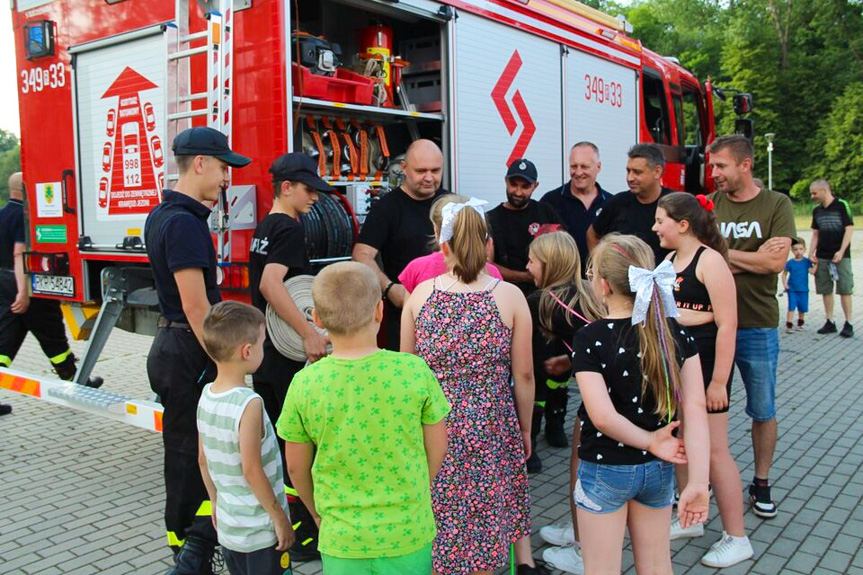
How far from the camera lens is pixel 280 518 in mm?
2525

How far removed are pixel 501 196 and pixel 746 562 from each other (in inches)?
120

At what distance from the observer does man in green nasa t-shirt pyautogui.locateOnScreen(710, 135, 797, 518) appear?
3.91 m

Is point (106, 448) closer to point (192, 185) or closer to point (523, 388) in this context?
point (192, 185)

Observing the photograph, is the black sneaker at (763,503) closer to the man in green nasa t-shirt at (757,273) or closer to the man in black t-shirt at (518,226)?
the man in green nasa t-shirt at (757,273)

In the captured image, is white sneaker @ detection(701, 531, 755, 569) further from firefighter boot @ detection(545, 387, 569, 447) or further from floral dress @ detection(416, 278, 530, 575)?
firefighter boot @ detection(545, 387, 569, 447)

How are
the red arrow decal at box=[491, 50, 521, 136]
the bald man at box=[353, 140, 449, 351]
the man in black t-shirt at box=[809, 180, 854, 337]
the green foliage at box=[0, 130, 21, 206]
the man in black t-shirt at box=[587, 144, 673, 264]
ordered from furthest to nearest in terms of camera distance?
the green foliage at box=[0, 130, 21, 206] < the man in black t-shirt at box=[809, 180, 854, 337] < the red arrow decal at box=[491, 50, 521, 136] < the bald man at box=[353, 140, 449, 351] < the man in black t-shirt at box=[587, 144, 673, 264]

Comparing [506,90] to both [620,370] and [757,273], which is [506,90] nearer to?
[757,273]

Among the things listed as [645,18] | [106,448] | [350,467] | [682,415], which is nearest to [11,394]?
[106,448]

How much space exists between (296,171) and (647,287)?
1.93m

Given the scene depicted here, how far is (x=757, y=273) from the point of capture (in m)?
3.94

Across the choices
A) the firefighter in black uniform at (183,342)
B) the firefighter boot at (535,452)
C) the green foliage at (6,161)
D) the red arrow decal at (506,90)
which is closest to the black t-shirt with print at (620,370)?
the firefighter in black uniform at (183,342)

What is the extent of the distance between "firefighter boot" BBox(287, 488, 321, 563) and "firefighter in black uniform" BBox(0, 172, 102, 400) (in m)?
3.30

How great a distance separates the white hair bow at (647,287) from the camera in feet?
7.72

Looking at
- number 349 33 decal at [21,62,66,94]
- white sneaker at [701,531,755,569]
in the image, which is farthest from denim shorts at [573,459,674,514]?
number 349 33 decal at [21,62,66,94]
